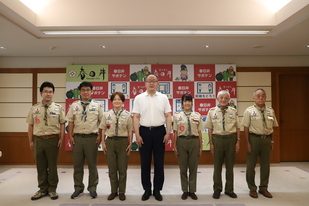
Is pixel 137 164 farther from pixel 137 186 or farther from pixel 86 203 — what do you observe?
pixel 86 203

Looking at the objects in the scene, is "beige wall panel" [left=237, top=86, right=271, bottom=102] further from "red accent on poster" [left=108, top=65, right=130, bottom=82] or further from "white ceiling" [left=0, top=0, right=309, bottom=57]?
"red accent on poster" [left=108, top=65, right=130, bottom=82]

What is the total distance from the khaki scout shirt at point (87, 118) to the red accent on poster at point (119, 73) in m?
2.15

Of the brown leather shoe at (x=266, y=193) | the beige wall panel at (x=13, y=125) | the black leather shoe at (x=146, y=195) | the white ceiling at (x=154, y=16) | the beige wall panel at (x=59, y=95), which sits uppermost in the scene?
the white ceiling at (x=154, y=16)

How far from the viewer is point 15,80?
18.7 feet

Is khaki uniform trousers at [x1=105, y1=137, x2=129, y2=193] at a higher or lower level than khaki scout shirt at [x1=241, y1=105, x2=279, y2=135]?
lower

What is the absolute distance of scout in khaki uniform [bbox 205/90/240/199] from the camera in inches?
134

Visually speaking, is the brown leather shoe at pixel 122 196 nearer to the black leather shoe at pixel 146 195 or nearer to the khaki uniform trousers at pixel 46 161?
the black leather shoe at pixel 146 195

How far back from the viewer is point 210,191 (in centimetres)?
374

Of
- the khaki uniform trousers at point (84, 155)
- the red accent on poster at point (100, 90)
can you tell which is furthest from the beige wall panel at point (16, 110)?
the khaki uniform trousers at point (84, 155)

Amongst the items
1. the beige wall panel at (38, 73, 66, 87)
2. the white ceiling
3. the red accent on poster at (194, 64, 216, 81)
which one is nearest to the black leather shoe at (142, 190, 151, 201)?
the white ceiling

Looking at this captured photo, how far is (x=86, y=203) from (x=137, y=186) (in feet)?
3.33

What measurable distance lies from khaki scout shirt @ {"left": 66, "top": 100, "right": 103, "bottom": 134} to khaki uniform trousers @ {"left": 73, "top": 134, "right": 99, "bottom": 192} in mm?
90

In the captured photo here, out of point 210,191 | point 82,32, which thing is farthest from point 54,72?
point 210,191

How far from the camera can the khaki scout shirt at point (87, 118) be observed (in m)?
3.42
